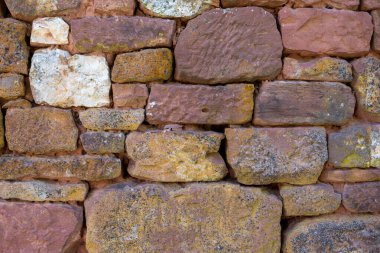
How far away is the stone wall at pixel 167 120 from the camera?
1571 millimetres

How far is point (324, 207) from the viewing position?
1625mm

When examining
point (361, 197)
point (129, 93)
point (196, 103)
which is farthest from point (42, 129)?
point (361, 197)

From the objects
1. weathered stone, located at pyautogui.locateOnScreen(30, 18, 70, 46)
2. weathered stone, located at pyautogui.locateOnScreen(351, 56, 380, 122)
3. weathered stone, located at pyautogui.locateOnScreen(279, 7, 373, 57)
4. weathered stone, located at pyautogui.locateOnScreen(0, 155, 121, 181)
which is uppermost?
weathered stone, located at pyautogui.locateOnScreen(279, 7, 373, 57)

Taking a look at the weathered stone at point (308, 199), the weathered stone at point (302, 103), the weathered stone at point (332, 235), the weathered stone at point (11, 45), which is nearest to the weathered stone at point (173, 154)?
the weathered stone at point (302, 103)

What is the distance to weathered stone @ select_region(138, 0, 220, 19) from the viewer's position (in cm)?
157

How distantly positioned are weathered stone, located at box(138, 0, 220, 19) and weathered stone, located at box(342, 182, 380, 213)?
1035mm

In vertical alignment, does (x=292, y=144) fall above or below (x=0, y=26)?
below

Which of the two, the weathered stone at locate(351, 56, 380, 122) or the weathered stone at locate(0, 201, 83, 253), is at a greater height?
the weathered stone at locate(351, 56, 380, 122)

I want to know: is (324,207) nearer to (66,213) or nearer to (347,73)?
(347,73)

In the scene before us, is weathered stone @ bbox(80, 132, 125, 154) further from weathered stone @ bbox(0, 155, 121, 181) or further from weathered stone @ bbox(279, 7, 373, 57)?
weathered stone @ bbox(279, 7, 373, 57)

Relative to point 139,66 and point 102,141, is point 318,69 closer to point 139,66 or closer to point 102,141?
point 139,66

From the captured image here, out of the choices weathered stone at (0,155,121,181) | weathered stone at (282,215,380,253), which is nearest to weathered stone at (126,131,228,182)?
weathered stone at (0,155,121,181)

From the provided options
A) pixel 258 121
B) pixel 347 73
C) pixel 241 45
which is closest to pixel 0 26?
pixel 241 45

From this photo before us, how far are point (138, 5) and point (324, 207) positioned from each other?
1229 millimetres
